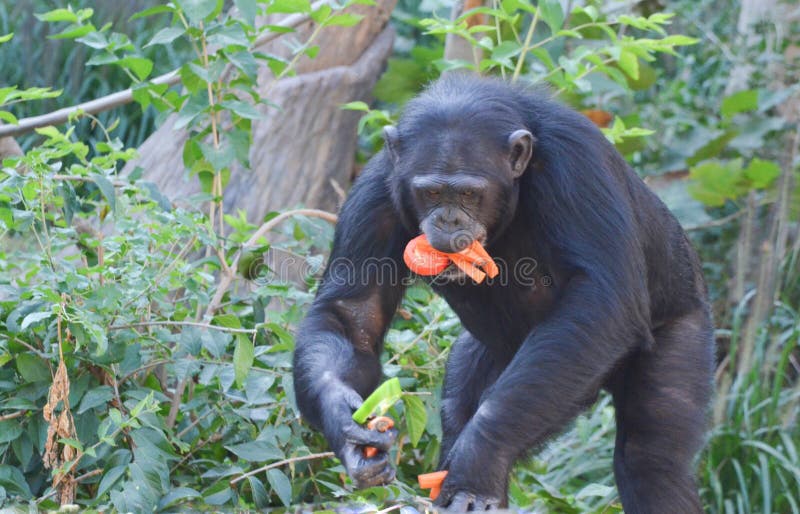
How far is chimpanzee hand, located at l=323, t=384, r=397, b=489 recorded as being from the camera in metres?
4.06

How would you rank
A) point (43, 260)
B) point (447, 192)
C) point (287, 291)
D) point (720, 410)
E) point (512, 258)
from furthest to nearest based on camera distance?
point (720, 410), point (287, 291), point (43, 260), point (512, 258), point (447, 192)

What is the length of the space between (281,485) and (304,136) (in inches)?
183

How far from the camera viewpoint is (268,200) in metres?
8.83

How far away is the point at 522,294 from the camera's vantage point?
5094 millimetres

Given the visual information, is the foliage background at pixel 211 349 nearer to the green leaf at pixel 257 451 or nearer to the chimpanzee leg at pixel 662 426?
the green leaf at pixel 257 451

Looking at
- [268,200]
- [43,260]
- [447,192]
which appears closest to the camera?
[447,192]

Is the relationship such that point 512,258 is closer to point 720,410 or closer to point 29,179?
point 29,179

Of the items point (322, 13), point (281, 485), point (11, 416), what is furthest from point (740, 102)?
point (11, 416)

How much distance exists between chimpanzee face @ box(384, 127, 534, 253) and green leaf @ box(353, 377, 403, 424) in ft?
2.44

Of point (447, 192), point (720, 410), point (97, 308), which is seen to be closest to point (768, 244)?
point (720, 410)

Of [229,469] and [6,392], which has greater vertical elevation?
[6,392]

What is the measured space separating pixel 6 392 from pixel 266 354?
143cm

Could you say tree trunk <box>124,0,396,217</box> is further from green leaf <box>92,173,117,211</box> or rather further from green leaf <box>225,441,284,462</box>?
green leaf <box>225,441,284,462</box>

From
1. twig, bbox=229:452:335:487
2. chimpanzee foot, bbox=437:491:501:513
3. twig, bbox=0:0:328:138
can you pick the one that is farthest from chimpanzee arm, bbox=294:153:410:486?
twig, bbox=0:0:328:138
